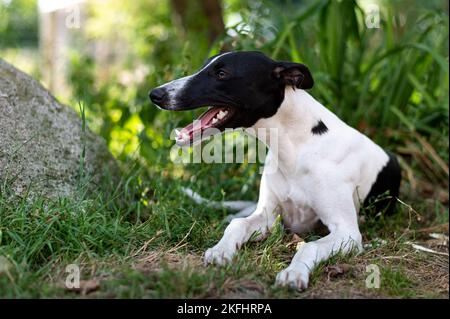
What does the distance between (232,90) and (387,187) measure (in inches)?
53.9

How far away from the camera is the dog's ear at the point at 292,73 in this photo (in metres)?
3.25

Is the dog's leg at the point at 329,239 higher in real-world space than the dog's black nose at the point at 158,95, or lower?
lower

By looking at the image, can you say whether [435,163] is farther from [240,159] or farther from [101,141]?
[101,141]

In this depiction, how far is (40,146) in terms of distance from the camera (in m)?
3.69

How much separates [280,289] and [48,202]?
1350 millimetres

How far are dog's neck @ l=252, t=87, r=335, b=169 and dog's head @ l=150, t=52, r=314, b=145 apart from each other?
0.18 feet

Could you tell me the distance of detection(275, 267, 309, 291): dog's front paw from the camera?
2.72 m

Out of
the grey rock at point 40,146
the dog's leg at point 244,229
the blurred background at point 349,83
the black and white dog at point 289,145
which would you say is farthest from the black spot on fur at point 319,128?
the grey rock at point 40,146

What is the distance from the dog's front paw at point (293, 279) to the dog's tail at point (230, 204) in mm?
1203

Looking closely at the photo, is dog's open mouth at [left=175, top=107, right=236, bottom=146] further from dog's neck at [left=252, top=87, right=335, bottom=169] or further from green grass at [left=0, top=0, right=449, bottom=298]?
green grass at [left=0, top=0, right=449, bottom=298]

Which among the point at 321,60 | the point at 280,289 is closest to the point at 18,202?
the point at 280,289

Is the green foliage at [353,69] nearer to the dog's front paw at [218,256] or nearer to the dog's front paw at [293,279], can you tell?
the dog's front paw at [218,256]

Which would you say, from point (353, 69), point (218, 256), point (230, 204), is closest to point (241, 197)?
point (230, 204)

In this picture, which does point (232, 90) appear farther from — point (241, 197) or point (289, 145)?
point (241, 197)
